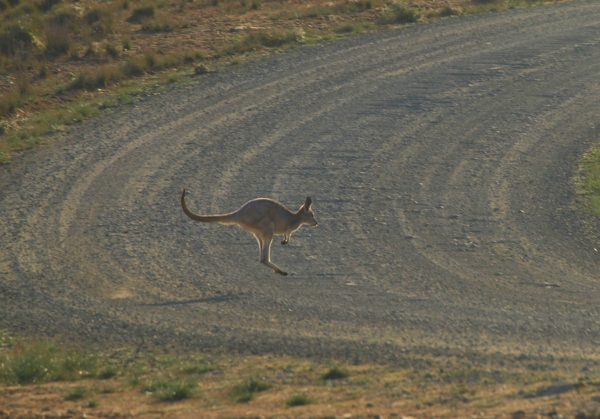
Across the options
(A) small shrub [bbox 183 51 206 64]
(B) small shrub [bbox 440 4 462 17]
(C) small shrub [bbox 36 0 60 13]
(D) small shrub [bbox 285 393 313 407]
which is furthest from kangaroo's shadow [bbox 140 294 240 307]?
(C) small shrub [bbox 36 0 60 13]

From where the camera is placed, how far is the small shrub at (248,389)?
26.7ft

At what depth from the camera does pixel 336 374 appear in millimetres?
8680

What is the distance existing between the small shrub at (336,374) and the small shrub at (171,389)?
1287 millimetres

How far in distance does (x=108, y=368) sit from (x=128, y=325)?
136cm

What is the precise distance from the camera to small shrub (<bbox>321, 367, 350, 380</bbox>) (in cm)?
866

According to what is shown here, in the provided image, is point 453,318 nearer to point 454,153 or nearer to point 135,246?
point 135,246

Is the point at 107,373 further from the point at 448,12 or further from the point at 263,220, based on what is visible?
the point at 448,12

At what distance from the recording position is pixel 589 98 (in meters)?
21.7

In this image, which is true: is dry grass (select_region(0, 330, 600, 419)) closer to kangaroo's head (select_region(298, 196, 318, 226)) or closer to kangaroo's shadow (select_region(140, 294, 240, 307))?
kangaroo's shadow (select_region(140, 294, 240, 307))

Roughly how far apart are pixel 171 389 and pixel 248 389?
0.73 metres

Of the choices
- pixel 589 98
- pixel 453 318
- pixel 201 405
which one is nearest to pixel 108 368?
pixel 201 405

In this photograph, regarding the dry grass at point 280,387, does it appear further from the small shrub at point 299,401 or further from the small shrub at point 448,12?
the small shrub at point 448,12

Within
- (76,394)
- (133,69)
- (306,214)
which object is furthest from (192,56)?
(76,394)

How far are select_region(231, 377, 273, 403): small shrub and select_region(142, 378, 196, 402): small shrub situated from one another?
422 mm
